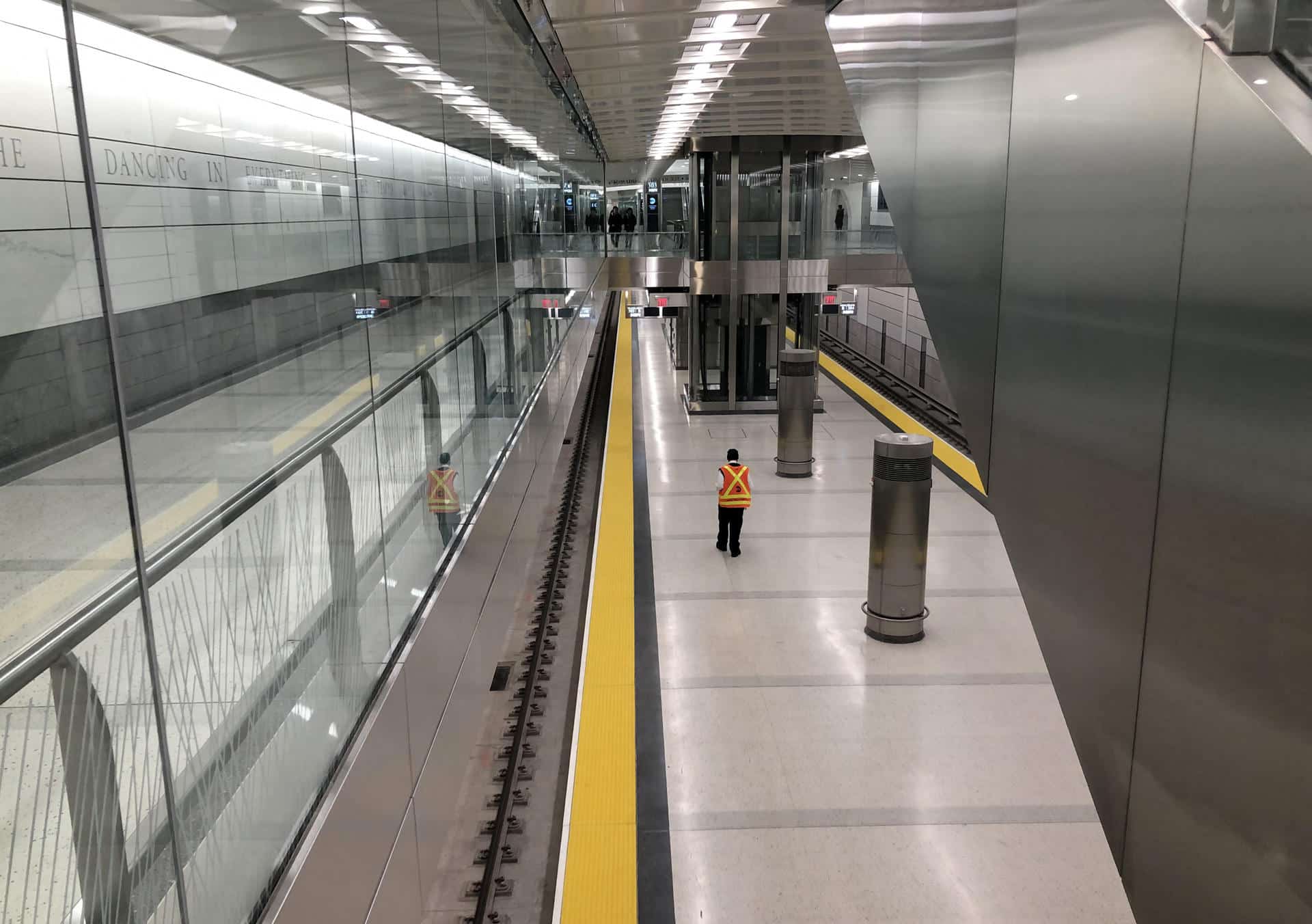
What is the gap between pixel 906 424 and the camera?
19516mm

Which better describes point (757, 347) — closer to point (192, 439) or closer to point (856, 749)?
point (856, 749)

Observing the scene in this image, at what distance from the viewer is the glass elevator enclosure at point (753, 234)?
2027cm

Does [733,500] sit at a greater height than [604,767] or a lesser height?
greater

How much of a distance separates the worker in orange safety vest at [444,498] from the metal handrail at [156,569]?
1.50 metres

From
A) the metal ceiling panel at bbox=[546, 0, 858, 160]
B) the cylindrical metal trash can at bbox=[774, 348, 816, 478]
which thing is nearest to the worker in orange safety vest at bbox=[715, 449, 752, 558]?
the cylindrical metal trash can at bbox=[774, 348, 816, 478]

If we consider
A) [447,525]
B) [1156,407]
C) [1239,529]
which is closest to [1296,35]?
[1156,407]

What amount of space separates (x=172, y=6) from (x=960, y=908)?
580 cm

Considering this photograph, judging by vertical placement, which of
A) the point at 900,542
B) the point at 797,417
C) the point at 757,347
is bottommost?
the point at 900,542

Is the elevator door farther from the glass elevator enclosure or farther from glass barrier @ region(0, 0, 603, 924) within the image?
glass barrier @ region(0, 0, 603, 924)

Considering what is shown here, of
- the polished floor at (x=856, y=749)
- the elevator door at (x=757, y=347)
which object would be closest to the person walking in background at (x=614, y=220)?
the elevator door at (x=757, y=347)

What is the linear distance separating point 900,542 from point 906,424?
10780mm

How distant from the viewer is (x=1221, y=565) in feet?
5.21

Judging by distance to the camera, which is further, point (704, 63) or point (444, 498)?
point (704, 63)

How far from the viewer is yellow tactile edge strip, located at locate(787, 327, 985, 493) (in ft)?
50.1
